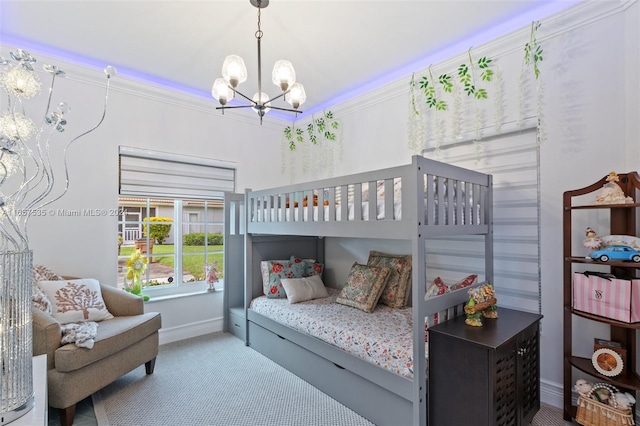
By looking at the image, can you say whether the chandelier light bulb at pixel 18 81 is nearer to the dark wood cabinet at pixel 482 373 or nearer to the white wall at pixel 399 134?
the white wall at pixel 399 134

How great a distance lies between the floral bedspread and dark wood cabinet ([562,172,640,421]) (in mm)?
1026

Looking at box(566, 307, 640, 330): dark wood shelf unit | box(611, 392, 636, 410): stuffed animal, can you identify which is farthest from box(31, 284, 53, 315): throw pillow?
box(611, 392, 636, 410): stuffed animal

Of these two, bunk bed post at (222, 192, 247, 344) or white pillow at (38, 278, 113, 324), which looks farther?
bunk bed post at (222, 192, 247, 344)

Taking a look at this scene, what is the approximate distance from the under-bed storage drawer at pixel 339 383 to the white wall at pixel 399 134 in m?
1.20

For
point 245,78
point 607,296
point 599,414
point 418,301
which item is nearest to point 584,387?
point 599,414

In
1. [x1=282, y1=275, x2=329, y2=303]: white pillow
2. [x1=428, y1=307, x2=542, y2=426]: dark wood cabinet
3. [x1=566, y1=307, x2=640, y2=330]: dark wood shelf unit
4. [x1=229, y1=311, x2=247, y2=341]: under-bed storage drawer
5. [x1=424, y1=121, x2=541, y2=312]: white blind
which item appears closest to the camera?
[x1=428, y1=307, x2=542, y2=426]: dark wood cabinet

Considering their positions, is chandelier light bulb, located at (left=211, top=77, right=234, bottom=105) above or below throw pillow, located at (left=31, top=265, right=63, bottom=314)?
above

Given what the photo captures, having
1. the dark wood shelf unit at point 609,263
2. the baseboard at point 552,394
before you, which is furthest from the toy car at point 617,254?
the baseboard at point 552,394

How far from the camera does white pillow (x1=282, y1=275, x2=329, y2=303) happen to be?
10.4 feet

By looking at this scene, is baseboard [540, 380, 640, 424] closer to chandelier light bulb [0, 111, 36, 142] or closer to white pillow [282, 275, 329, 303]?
white pillow [282, 275, 329, 303]

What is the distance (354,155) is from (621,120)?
7.57ft

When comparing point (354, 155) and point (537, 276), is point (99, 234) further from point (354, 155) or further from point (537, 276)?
point (537, 276)

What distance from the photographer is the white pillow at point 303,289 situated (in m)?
3.16

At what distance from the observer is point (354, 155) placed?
3750 mm
